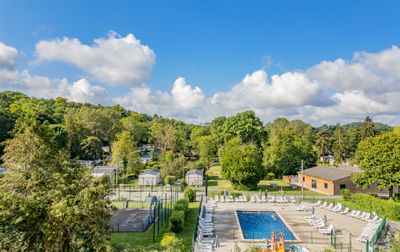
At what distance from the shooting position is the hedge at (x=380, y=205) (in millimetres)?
26609

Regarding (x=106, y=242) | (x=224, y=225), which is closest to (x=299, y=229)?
(x=224, y=225)

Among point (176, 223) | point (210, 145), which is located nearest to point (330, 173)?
point (176, 223)

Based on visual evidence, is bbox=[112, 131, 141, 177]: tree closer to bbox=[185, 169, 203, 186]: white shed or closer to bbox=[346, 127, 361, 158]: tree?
bbox=[185, 169, 203, 186]: white shed

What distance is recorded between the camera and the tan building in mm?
39750

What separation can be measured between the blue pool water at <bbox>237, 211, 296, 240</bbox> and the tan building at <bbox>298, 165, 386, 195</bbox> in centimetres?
1090

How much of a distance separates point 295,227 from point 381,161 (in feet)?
43.5

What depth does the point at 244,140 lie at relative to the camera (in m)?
62.6

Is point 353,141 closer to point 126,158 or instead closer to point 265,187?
point 265,187

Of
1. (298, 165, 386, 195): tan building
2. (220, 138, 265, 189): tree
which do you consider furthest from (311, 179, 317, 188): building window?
(220, 138, 265, 189): tree

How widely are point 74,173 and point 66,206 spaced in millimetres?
2705

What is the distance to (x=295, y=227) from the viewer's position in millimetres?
24453

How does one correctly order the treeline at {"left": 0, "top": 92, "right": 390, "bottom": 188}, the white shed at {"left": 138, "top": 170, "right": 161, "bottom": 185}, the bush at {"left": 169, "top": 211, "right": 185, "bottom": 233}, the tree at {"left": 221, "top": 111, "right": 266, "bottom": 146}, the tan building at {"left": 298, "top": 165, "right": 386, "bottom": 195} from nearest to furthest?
the bush at {"left": 169, "top": 211, "right": 185, "bottom": 233}, the tan building at {"left": 298, "top": 165, "right": 386, "bottom": 195}, the treeline at {"left": 0, "top": 92, "right": 390, "bottom": 188}, the white shed at {"left": 138, "top": 170, "right": 161, "bottom": 185}, the tree at {"left": 221, "top": 111, "right": 266, "bottom": 146}

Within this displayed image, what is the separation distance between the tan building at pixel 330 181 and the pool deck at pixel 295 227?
345 inches

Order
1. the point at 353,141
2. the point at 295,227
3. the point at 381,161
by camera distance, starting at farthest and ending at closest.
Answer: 1. the point at 353,141
2. the point at 381,161
3. the point at 295,227
